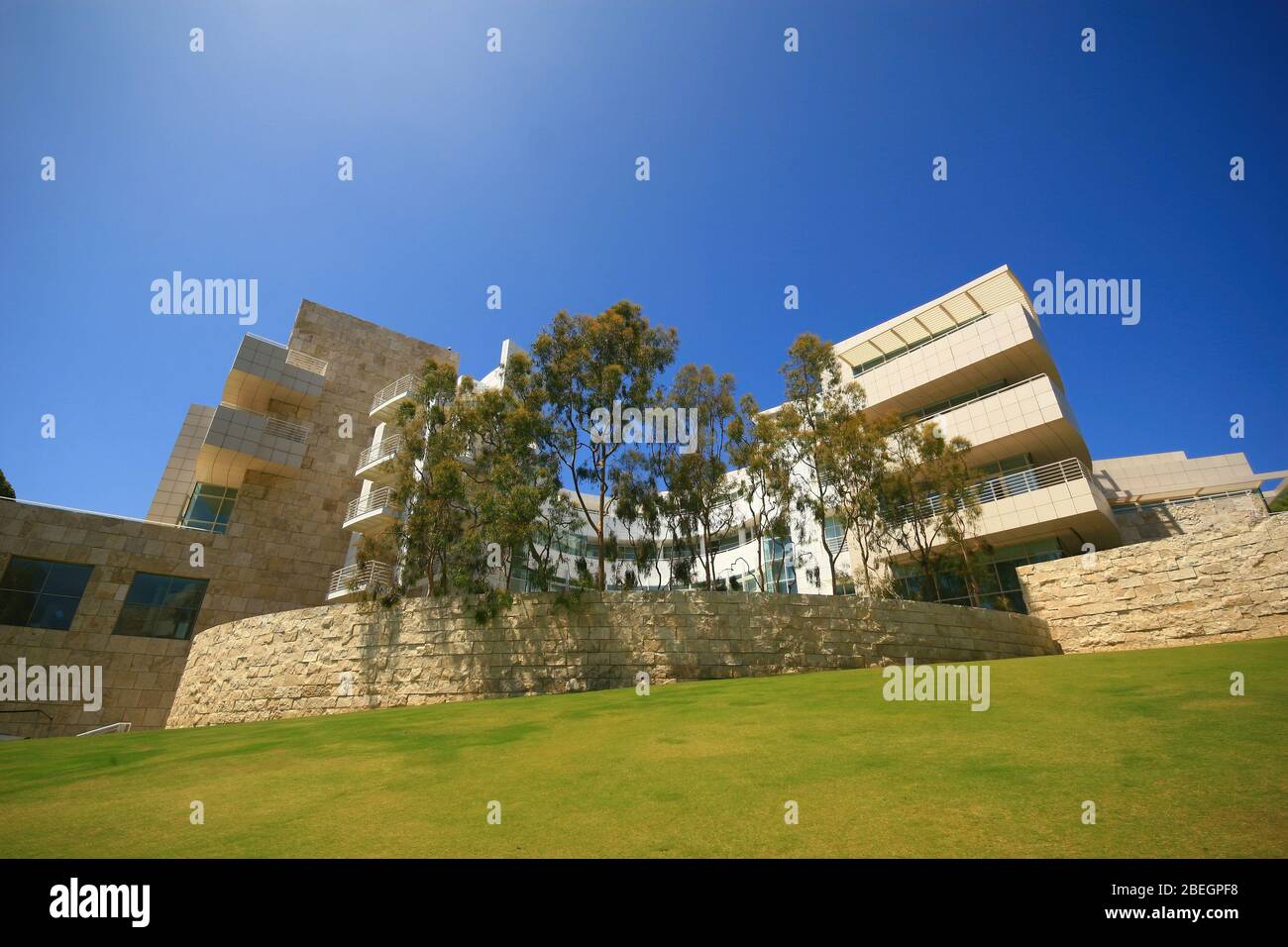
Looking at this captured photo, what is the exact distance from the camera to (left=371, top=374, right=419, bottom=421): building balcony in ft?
101

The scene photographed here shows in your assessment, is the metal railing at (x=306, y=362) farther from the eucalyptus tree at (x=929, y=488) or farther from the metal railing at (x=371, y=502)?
the eucalyptus tree at (x=929, y=488)

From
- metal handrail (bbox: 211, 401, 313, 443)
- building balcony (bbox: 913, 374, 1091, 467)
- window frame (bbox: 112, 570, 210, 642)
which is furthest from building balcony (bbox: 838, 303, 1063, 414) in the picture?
window frame (bbox: 112, 570, 210, 642)

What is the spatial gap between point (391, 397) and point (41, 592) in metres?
16.5

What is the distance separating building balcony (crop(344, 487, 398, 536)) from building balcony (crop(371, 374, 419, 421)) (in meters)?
4.70

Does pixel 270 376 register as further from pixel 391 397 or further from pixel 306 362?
pixel 391 397

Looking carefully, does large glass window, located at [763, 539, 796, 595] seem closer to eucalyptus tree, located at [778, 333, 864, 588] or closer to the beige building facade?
the beige building facade

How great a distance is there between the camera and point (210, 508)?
2878 cm

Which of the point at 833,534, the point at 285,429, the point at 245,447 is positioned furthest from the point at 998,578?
the point at 245,447

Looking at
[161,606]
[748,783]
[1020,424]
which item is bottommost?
[748,783]

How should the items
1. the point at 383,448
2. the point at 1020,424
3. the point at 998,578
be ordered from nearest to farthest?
1. the point at 1020,424
2. the point at 998,578
3. the point at 383,448
